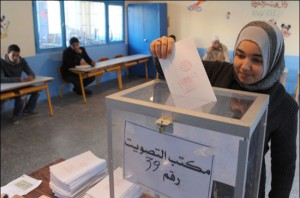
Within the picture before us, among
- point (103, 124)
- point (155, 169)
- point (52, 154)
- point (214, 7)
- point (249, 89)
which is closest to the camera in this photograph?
point (155, 169)

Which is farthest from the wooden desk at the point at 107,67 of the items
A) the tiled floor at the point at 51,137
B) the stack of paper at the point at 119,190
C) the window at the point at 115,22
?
the stack of paper at the point at 119,190

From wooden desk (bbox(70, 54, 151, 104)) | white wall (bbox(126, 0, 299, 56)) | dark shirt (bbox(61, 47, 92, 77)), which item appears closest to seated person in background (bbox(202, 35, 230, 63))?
white wall (bbox(126, 0, 299, 56))

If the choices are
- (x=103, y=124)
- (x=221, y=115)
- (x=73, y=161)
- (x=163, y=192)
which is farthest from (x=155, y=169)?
(x=103, y=124)

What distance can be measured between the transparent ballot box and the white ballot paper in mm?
32

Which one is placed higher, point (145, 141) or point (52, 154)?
point (145, 141)

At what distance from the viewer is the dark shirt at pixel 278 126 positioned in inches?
35.7

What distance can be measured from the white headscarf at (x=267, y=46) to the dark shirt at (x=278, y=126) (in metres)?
0.04

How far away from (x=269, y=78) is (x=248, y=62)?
0.13 metres

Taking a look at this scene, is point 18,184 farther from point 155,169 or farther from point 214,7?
point 214,7

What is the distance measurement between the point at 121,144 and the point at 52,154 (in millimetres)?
2629

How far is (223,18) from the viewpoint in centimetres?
623

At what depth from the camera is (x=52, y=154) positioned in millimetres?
3090

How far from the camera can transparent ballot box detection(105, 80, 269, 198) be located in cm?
54

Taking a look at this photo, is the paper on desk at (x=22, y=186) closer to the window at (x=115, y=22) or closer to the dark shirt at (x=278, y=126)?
the dark shirt at (x=278, y=126)
